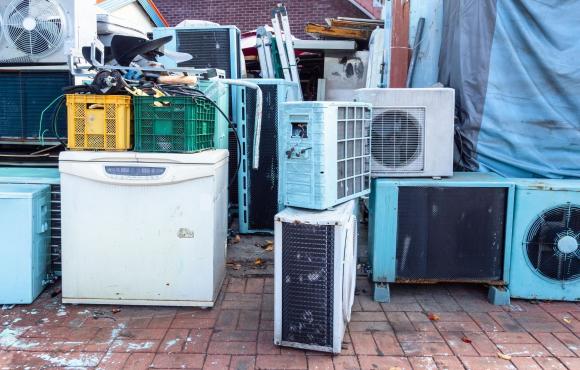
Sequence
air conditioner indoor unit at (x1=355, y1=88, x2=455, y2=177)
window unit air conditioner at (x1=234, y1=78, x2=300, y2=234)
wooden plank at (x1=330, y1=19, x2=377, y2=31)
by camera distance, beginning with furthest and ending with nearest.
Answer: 1. wooden plank at (x1=330, y1=19, x2=377, y2=31)
2. window unit air conditioner at (x1=234, y1=78, x2=300, y2=234)
3. air conditioner indoor unit at (x1=355, y1=88, x2=455, y2=177)

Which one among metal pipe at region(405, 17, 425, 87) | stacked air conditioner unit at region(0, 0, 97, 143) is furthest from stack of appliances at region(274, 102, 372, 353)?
metal pipe at region(405, 17, 425, 87)

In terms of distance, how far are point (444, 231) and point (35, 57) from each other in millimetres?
3324

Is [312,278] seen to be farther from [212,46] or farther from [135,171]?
[212,46]

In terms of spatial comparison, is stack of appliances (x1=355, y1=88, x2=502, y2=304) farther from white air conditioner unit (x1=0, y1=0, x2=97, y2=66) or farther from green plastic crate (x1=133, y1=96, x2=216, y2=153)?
white air conditioner unit (x1=0, y1=0, x2=97, y2=66)

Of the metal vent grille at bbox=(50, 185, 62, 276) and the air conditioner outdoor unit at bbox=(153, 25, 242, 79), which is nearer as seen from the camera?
the metal vent grille at bbox=(50, 185, 62, 276)

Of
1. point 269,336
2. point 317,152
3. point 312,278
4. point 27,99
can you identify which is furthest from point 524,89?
point 27,99

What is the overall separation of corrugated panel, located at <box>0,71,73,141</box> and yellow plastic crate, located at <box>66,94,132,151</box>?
0.86 metres

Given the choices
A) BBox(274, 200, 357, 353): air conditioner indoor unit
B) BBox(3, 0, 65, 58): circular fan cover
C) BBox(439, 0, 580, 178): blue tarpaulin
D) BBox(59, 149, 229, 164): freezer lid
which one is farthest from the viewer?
BBox(3, 0, 65, 58): circular fan cover

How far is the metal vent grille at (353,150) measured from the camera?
3000mm

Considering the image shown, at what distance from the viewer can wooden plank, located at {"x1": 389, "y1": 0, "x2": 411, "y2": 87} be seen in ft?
17.8

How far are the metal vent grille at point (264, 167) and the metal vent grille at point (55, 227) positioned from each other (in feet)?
5.72

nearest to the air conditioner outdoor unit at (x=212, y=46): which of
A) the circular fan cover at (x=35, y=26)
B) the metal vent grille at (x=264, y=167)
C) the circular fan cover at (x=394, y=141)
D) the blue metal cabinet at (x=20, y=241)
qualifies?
the metal vent grille at (x=264, y=167)

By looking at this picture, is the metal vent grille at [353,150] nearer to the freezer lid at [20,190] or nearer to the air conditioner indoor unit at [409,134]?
the air conditioner indoor unit at [409,134]

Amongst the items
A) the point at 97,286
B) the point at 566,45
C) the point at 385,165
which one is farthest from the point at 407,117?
the point at 97,286
